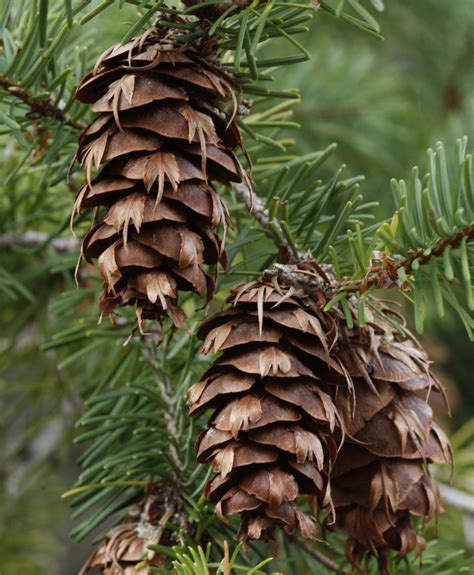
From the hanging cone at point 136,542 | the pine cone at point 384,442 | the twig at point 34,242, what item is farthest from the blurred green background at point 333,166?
the pine cone at point 384,442

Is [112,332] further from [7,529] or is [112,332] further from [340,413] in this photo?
[7,529]

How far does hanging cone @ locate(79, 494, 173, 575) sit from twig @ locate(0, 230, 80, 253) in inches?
14.8

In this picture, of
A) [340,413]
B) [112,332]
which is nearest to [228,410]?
[340,413]

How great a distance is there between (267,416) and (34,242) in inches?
21.1

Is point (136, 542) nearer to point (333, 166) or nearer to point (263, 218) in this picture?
point (263, 218)

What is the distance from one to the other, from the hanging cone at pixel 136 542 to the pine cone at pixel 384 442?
0.46ft

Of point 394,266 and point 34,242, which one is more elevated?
point 394,266

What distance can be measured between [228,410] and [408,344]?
17cm

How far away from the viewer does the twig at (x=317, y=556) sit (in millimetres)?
697

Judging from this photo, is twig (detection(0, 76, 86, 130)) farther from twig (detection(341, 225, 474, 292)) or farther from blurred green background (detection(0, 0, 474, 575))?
twig (detection(341, 225, 474, 292))

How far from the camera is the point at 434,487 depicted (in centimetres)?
59

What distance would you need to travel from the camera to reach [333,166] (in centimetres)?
147

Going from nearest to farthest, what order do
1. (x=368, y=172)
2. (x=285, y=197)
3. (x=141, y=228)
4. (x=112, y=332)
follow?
(x=141, y=228) → (x=285, y=197) → (x=112, y=332) → (x=368, y=172)

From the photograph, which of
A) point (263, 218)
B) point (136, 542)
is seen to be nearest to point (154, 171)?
point (263, 218)
